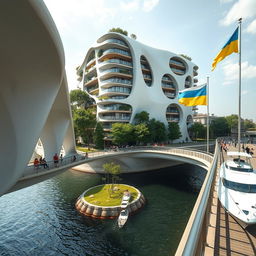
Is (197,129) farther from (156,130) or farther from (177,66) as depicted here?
(177,66)

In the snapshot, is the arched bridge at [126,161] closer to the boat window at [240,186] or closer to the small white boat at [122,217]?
the small white boat at [122,217]

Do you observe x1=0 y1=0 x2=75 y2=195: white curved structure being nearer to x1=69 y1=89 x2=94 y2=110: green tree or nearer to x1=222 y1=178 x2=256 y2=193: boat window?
x1=222 y1=178 x2=256 y2=193: boat window

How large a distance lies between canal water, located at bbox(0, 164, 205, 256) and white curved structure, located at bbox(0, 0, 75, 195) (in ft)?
19.9

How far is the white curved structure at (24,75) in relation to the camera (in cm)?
865

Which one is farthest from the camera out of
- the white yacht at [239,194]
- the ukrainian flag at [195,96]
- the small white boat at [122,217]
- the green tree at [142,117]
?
the green tree at [142,117]

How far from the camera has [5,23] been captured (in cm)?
851

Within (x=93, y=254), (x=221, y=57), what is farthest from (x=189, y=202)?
(x=221, y=57)

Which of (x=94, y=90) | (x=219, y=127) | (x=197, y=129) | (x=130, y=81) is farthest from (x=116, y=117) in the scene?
(x=219, y=127)

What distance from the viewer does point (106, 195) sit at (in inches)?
855

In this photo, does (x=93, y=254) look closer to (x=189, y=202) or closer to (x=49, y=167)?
(x=49, y=167)

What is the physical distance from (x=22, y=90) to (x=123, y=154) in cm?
2299

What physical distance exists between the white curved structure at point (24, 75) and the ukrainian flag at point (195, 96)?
13.3 meters

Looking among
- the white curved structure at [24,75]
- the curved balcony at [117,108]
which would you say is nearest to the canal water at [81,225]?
the white curved structure at [24,75]

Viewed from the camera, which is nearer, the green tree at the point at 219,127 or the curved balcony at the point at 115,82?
the curved balcony at the point at 115,82
